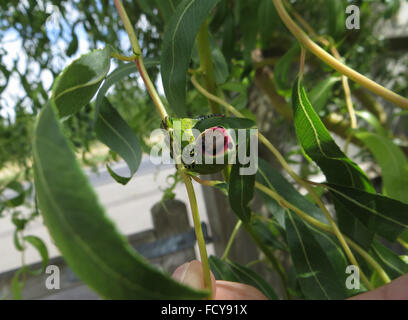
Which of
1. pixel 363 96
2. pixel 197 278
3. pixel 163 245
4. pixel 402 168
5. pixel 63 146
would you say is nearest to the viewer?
pixel 63 146

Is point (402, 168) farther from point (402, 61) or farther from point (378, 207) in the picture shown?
point (402, 61)

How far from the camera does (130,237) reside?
811 millimetres

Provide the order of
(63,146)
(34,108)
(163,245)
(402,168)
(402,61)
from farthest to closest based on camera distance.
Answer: (402,61)
(163,245)
(34,108)
(402,168)
(63,146)

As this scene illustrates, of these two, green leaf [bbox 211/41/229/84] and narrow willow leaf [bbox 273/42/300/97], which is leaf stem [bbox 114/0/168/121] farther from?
narrow willow leaf [bbox 273/42/300/97]

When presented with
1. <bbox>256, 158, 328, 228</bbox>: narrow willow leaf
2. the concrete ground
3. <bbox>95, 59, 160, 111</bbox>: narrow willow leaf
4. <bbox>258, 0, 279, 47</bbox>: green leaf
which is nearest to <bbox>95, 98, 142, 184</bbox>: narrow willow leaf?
<bbox>95, 59, 160, 111</bbox>: narrow willow leaf

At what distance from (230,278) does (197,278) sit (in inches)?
8.2

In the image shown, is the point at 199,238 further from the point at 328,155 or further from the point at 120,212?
the point at 120,212

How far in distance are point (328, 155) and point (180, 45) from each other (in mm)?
141

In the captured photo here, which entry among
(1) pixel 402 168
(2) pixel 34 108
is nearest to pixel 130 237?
(2) pixel 34 108

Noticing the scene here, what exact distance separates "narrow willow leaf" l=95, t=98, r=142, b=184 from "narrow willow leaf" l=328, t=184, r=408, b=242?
17 centimetres

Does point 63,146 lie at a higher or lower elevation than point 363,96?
lower

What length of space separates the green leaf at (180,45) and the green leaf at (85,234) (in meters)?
0.15

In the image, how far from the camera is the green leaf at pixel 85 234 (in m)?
0.12
